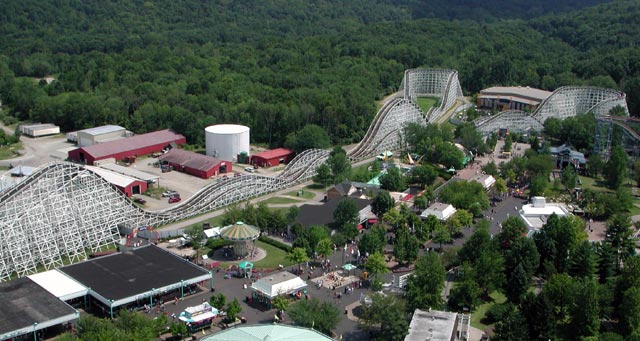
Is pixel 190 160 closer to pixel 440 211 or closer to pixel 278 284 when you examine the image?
pixel 440 211

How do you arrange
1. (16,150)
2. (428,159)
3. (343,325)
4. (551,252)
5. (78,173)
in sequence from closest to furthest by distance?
(343,325) < (551,252) < (78,173) < (428,159) < (16,150)

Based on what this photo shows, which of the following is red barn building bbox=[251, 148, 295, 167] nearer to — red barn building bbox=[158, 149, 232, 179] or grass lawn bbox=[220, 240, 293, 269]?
red barn building bbox=[158, 149, 232, 179]

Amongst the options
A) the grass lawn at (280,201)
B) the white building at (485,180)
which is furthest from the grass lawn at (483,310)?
the grass lawn at (280,201)

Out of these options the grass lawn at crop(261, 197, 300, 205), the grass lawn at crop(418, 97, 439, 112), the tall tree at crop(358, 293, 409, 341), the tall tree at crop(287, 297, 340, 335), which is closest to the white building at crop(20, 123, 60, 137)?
the grass lawn at crop(261, 197, 300, 205)

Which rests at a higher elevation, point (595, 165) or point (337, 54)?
point (337, 54)

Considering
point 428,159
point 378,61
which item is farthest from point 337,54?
point 428,159

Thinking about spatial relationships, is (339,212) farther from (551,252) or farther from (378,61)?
(378,61)
